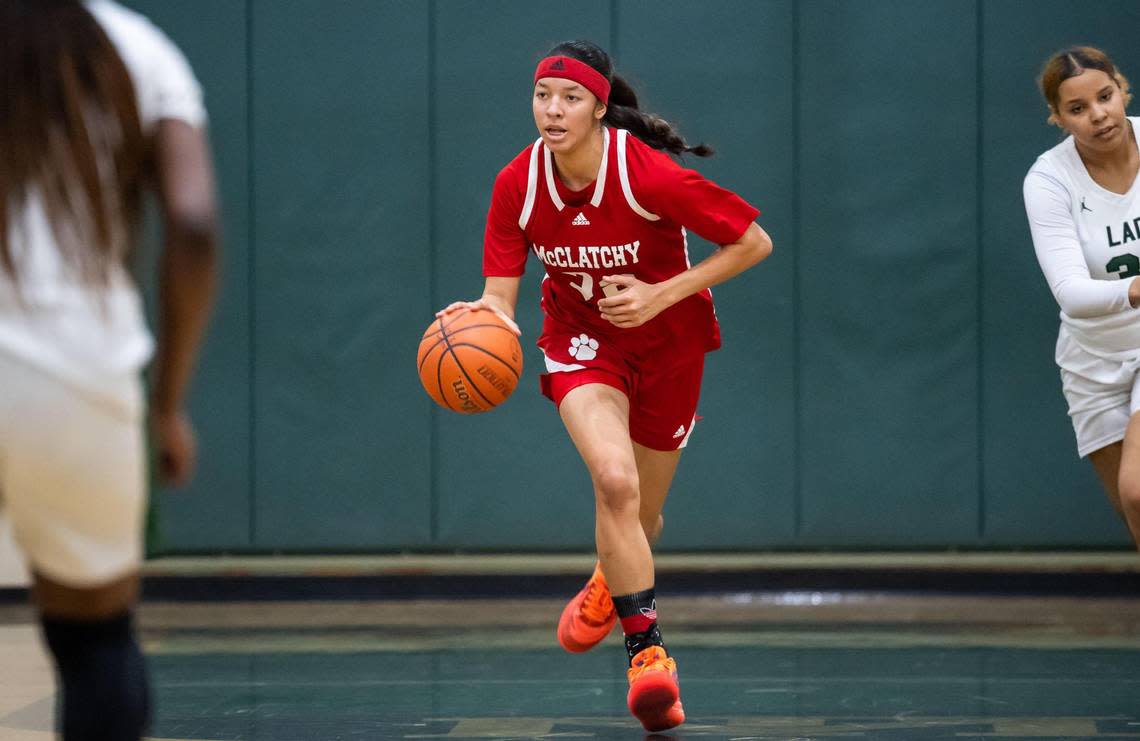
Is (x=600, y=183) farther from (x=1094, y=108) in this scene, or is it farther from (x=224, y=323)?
(x=224, y=323)

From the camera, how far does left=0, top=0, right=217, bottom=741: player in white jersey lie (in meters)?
1.88

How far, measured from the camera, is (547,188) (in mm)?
4199

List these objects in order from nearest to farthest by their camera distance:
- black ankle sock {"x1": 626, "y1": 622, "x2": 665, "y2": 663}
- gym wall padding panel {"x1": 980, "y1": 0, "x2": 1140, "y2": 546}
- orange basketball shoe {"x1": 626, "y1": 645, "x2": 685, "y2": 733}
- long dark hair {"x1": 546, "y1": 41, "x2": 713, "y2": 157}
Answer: orange basketball shoe {"x1": 626, "y1": 645, "x2": 685, "y2": 733} → black ankle sock {"x1": 626, "y1": 622, "x2": 665, "y2": 663} → long dark hair {"x1": 546, "y1": 41, "x2": 713, "y2": 157} → gym wall padding panel {"x1": 980, "y1": 0, "x2": 1140, "y2": 546}

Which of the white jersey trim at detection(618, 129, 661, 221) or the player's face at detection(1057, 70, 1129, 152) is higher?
the player's face at detection(1057, 70, 1129, 152)

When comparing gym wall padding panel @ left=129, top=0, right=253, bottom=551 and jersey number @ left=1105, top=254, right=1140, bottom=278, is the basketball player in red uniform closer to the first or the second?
jersey number @ left=1105, top=254, right=1140, bottom=278

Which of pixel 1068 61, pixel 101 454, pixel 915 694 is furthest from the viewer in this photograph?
pixel 915 694

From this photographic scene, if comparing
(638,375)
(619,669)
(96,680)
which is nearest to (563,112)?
(638,375)

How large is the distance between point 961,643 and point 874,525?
1593mm

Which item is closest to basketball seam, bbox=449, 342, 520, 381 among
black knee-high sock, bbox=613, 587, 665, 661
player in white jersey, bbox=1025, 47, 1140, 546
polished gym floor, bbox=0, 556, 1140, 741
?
black knee-high sock, bbox=613, 587, 665, 661

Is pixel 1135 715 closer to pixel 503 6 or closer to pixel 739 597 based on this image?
pixel 739 597

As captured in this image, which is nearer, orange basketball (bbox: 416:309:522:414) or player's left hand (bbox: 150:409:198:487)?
player's left hand (bbox: 150:409:198:487)

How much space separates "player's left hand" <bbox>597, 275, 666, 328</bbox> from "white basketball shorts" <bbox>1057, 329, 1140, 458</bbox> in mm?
1156

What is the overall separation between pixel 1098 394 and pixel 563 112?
1.62 m

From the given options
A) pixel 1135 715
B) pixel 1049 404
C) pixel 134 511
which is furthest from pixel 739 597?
pixel 134 511
